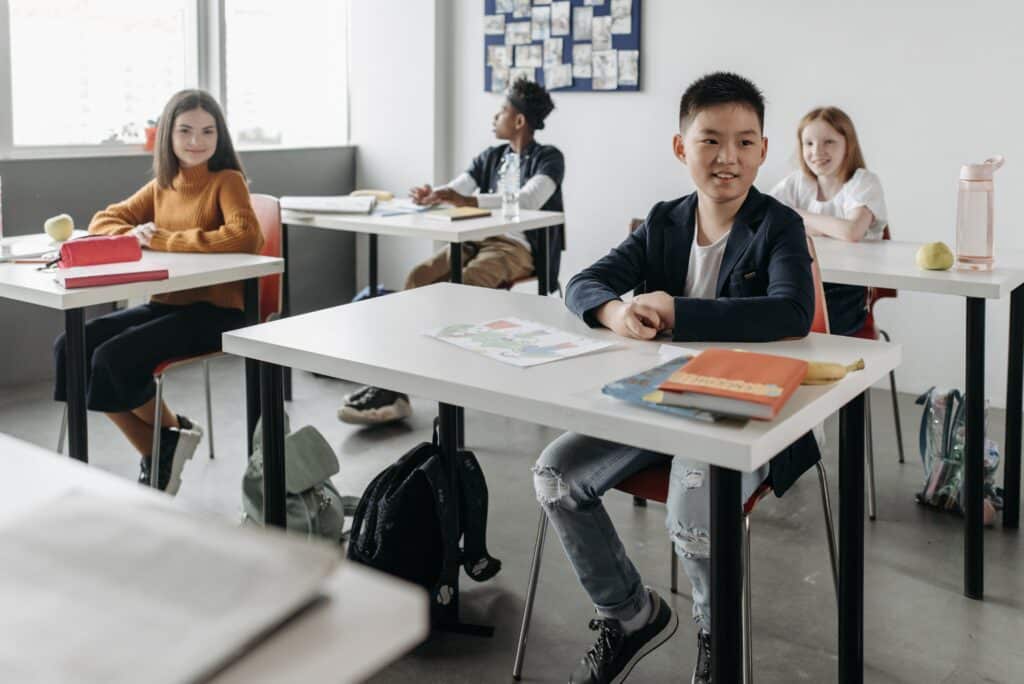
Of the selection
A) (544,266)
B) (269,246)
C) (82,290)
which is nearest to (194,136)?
(269,246)

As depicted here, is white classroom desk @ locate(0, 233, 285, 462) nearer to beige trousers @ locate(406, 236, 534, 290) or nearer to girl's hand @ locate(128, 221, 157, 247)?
girl's hand @ locate(128, 221, 157, 247)

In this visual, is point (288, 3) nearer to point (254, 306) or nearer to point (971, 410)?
point (254, 306)

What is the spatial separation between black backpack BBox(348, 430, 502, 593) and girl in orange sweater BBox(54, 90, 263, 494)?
82cm

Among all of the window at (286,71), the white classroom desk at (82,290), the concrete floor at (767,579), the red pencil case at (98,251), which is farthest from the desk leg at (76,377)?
the window at (286,71)

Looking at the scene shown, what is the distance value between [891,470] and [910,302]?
1.11 meters

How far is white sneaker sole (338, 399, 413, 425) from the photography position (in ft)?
11.7

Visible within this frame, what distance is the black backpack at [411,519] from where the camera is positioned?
2107 millimetres

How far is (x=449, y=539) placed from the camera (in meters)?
2.14

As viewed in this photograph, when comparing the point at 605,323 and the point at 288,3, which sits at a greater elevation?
the point at 288,3

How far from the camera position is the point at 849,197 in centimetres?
317

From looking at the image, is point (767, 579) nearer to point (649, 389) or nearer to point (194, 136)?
point (649, 389)

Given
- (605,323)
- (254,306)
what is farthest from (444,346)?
(254,306)

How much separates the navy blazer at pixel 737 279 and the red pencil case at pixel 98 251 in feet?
4.00

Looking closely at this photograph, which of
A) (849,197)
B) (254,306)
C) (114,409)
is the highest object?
(849,197)
